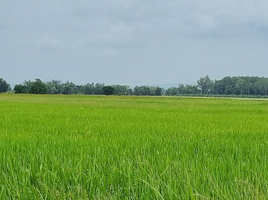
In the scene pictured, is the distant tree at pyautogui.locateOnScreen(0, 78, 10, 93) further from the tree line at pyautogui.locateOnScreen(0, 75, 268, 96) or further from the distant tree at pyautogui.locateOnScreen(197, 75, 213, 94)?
the distant tree at pyautogui.locateOnScreen(197, 75, 213, 94)

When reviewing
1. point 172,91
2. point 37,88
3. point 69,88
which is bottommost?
point 172,91

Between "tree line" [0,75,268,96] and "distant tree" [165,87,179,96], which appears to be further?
"distant tree" [165,87,179,96]

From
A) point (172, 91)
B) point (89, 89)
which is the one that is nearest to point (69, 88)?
point (89, 89)

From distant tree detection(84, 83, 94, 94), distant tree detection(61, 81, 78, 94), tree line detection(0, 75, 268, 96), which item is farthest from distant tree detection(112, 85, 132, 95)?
distant tree detection(61, 81, 78, 94)

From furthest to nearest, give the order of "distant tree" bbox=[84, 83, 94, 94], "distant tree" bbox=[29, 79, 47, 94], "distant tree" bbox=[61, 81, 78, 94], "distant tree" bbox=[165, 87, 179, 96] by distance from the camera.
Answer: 1. "distant tree" bbox=[165, 87, 179, 96]
2. "distant tree" bbox=[84, 83, 94, 94]
3. "distant tree" bbox=[61, 81, 78, 94]
4. "distant tree" bbox=[29, 79, 47, 94]

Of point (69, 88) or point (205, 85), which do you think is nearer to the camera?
point (69, 88)

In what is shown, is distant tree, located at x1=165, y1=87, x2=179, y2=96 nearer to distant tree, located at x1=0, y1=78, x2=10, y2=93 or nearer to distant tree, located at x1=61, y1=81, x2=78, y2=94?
distant tree, located at x1=61, y1=81, x2=78, y2=94

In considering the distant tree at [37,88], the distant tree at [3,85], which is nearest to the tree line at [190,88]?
the distant tree at [3,85]

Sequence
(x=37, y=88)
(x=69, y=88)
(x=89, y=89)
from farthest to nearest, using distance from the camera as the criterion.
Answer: (x=89, y=89) < (x=69, y=88) < (x=37, y=88)

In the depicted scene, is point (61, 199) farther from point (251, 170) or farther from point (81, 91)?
point (81, 91)

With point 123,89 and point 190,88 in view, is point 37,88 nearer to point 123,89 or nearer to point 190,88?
point 123,89

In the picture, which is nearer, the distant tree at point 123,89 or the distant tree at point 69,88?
the distant tree at point 69,88

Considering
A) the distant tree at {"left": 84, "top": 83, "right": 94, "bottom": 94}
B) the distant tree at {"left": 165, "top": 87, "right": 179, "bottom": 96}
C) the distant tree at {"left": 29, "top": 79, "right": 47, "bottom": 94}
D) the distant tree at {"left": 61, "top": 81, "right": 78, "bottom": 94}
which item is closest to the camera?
the distant tree at {"left": 29, "top": 79, "right": 47, "bottom": 94}

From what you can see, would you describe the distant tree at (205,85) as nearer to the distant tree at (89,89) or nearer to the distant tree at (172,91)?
the distant tree at (172,91)
